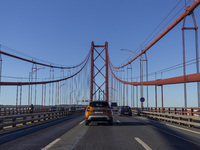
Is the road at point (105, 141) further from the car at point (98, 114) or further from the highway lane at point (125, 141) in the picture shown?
the car at point (98, 114)

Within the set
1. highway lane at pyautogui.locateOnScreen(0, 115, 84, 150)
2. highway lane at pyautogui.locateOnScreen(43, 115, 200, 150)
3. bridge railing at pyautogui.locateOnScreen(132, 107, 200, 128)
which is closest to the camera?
highway lane at pyautogui.locateOnScreen(43, 115, 200, 150)

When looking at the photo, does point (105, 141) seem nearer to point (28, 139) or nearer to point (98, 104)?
point (28, 139)

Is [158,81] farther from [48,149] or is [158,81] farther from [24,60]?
[48,149]

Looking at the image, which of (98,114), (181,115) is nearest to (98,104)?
(98,114)

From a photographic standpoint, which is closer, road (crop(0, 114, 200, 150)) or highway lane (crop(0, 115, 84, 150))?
road (crop(0, 114, 200, 150))

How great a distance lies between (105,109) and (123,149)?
7.57 m

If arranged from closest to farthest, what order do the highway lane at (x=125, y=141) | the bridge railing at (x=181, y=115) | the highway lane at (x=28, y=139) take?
1. the highway lane at (x=125, y=141)
2. the highway lane at (x=28, y=139)
3. the bridge railing at (x=181, y=115)

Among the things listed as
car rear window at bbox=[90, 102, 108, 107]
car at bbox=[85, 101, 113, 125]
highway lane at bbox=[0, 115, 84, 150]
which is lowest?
highway lane at bbox=[0, 115, 84, 150]

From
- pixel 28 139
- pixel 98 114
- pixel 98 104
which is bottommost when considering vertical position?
Result: pixel 28 139

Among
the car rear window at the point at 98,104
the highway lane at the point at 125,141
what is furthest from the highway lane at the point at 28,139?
the car rear window at the point at 98,104

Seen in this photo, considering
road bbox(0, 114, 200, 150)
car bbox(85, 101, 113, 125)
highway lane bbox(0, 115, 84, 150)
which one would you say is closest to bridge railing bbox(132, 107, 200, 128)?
road bbox(0, 114, 200, 150)

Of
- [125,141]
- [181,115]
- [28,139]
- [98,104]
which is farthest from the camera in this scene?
[181,115]

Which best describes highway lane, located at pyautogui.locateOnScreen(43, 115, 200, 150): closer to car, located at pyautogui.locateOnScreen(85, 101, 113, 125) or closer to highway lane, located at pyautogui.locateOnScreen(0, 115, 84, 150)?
highway lane, located at pyautogui.locateOnScreen(0, 115, 84, 150)

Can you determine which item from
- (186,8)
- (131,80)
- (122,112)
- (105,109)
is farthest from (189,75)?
(131,80)
